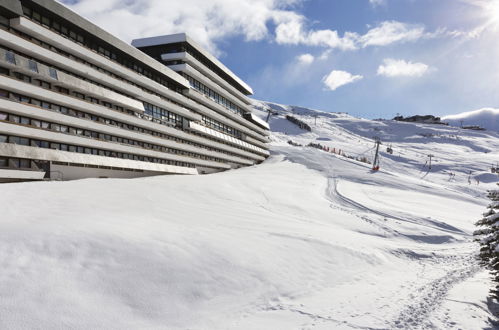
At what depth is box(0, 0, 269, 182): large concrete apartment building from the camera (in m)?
24.1

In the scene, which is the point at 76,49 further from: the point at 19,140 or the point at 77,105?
the point at 19,140

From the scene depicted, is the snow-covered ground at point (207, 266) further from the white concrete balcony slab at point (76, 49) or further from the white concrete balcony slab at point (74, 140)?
the white concrete balcony slab at point (76, 49)

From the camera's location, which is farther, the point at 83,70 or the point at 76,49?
the point at 83,70

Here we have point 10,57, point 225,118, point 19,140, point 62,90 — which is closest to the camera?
point 10,57

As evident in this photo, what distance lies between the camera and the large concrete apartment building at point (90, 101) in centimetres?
2409

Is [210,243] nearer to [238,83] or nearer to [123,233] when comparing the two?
[123,233]

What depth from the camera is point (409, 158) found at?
106562 millimetres

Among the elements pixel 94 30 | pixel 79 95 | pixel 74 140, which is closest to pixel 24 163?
pixel 74 140

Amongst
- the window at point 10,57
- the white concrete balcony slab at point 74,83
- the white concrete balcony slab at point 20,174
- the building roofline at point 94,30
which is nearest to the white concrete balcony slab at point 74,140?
the white concrete balcony slab at point 20,174

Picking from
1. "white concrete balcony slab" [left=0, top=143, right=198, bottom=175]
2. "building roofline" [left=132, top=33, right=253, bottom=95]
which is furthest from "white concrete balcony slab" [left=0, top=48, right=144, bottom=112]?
"building roofline" [left=132, top=33, right=253, bottom=95]

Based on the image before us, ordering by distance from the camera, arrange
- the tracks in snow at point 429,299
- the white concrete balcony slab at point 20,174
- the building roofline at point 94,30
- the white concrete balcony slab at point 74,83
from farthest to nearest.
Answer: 1. the building roofline at point 94,30
2. the white concrete balcony slab at point 74,83
3. the white concrete balcony slab at point 20,174
4. the tracks in snow at point 429,299

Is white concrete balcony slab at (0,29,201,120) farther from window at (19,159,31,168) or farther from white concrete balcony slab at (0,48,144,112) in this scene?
window at (19,159,31,168)

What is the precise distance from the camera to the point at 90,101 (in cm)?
3162

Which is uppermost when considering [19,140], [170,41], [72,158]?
[170,41]
